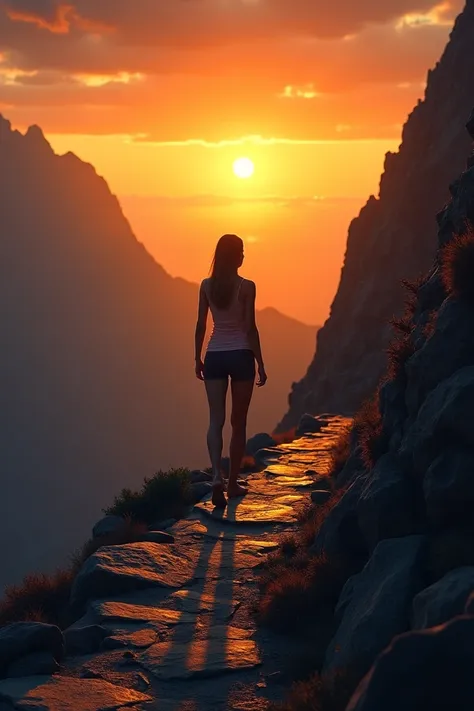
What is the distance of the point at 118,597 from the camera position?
9.51 metres

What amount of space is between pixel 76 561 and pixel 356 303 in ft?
154

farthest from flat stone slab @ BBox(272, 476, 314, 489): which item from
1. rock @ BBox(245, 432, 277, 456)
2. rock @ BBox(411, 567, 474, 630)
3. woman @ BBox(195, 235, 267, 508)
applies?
rock @ BBox(411, 567, 474, 630)

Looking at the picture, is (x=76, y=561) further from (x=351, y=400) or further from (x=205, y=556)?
(x=351, y=400)

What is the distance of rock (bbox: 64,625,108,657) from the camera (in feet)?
27.2

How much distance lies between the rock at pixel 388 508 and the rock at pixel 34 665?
2750 mm

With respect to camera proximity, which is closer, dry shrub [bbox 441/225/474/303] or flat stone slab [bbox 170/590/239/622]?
dry shrub [bbox 441/225/474/303]

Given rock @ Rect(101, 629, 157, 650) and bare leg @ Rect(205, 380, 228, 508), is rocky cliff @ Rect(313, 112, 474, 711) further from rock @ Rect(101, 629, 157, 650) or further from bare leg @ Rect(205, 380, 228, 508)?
bare leg @ Rect(205, 380, 228, 508)

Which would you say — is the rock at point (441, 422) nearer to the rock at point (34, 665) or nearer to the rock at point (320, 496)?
the rock at point (34, 665)

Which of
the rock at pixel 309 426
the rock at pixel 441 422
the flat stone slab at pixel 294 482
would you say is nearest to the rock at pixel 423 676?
the rock at pixel 441 422

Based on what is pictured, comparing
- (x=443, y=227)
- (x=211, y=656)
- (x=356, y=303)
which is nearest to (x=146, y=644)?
(x=211, y=656)

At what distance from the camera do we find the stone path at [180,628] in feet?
23.2

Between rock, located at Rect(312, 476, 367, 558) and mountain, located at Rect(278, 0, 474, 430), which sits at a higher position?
mountain, located at Rect(278, 0, 474, 430)

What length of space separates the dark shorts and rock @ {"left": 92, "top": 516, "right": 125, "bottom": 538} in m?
2.33

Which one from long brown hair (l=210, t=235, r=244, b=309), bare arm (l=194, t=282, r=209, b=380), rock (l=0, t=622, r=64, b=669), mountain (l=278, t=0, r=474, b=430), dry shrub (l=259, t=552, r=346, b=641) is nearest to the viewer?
rock (l=0, t=622, r=64, b=669)
